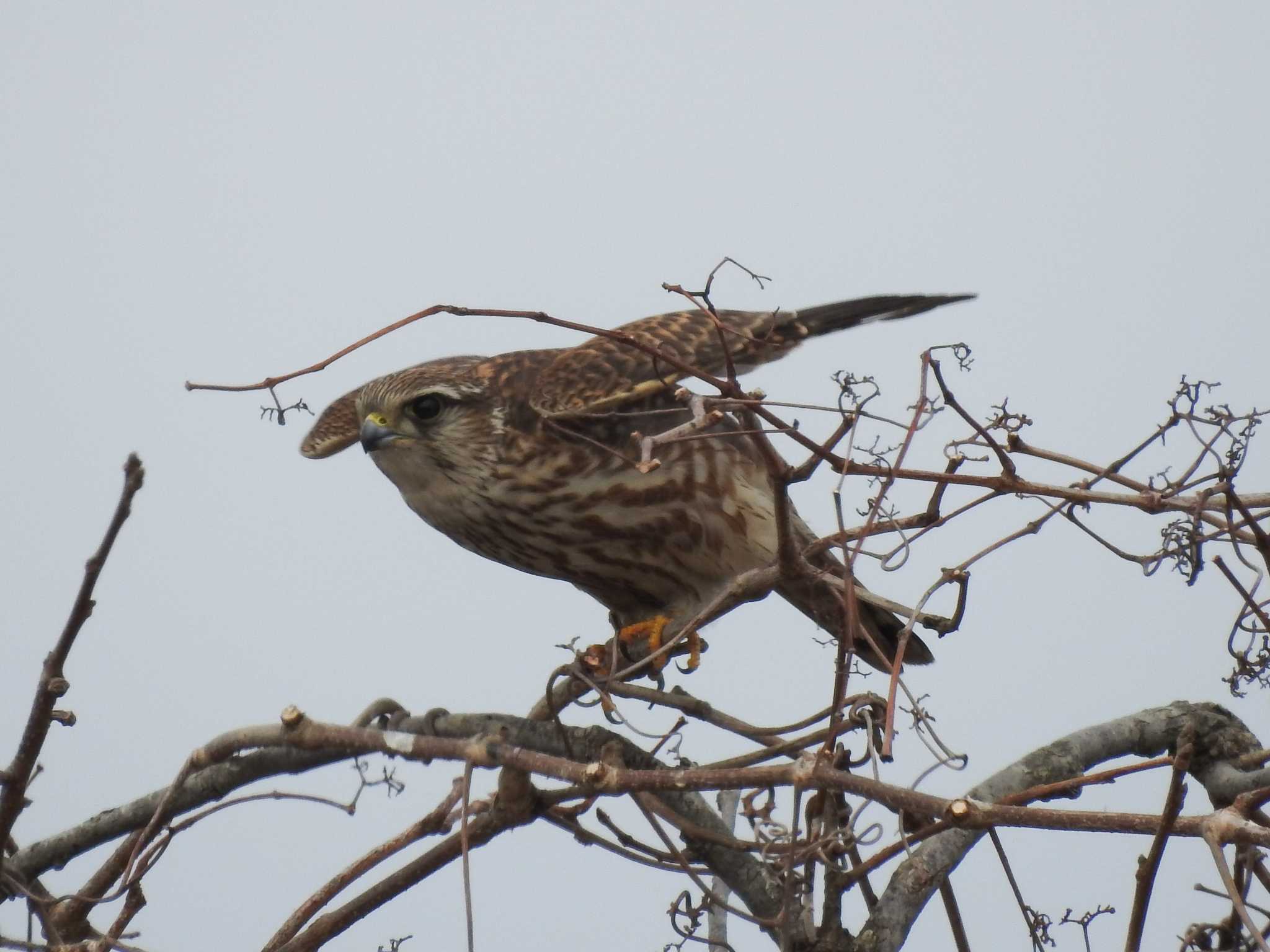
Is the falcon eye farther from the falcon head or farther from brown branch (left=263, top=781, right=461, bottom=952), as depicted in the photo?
brown branch (left=263, top=781, right=461, bottom=952)

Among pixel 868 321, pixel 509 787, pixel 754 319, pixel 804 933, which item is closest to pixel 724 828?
pixel 804 933

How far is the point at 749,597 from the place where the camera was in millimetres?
2008

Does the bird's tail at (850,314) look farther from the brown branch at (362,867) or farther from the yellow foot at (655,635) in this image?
the brown branch at (362,867)

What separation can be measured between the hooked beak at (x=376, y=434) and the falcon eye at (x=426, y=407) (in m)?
0.07

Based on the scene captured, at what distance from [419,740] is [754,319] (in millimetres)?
2075

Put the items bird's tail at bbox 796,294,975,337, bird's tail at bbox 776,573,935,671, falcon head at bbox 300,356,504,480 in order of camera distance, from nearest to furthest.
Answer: bird's tail at bbox 776,573,935,671 → bird's tail at bbox 796,294,975,337 → falcon head at bbox 300,356,504,480

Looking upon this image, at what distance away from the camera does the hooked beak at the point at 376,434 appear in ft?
11.6

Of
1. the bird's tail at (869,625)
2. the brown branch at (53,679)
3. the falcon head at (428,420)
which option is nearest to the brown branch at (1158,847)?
the bird's tail at (869,625)

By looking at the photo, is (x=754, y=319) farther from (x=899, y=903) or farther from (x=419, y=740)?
(x=419, y=740)

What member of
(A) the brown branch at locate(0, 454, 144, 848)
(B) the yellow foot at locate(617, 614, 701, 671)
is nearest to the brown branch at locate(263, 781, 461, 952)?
(A) the brown branch at locate(0, 454, 144, 848)

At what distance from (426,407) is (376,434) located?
0.46 ft

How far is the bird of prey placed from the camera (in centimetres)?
341

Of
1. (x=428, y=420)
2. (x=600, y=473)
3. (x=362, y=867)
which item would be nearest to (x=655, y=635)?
(x=600, y=473)

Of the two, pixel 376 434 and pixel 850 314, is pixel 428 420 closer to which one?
pixel 376 434
